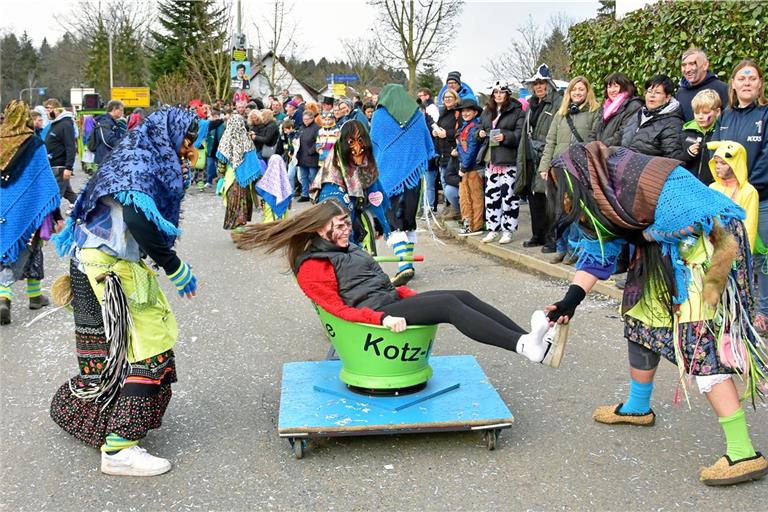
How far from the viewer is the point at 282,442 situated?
4.37m

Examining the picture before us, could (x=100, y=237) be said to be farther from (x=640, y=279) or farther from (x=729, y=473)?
(x=729, y=473)

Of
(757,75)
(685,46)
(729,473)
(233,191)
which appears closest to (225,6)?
(233,191)

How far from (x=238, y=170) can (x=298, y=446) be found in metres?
7.39

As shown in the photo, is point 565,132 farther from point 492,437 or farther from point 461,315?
point 492,437

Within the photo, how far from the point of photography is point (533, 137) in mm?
9195

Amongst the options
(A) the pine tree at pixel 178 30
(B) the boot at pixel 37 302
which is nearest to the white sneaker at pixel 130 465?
(B) the boot at pixel 37 302

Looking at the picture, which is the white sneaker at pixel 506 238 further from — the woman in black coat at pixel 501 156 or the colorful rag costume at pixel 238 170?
the colorful rag costume at pixel 238 170

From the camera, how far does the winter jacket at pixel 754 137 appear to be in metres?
5.91

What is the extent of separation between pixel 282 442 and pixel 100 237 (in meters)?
1.49

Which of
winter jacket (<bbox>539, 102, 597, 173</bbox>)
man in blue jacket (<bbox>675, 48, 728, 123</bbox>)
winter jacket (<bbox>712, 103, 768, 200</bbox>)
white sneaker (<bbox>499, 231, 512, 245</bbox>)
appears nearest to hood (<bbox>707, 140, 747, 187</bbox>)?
winter jacket (<bbox>712, 103, 768, 200</bbox>)

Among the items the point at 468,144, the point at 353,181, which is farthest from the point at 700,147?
the point at 468,144

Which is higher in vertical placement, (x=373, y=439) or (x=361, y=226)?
(x=361, y=226)

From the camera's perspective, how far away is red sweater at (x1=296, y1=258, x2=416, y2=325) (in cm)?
424

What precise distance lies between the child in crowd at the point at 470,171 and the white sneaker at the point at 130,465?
23.0ft
